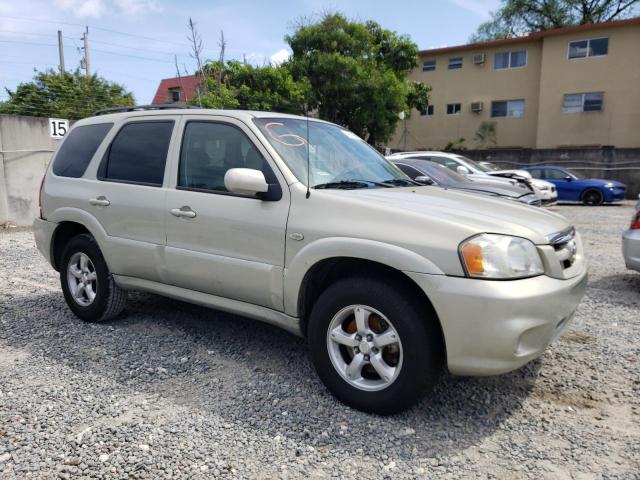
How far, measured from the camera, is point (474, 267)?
9.09ft

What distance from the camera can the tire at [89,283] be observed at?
15.1 feet

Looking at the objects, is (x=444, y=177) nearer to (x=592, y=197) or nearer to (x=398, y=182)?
(x=398, y=182)

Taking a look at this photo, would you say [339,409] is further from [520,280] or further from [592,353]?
[592,353]

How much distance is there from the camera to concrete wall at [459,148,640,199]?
21.7m

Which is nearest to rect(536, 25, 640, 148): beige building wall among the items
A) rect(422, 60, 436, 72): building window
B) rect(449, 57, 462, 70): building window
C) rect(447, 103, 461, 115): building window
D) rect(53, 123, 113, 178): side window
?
rect(449, 57, 462, 70): building window

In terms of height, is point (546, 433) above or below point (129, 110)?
below

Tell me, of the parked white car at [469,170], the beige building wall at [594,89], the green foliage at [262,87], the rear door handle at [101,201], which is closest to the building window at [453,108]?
the beige building wall at [594,89]

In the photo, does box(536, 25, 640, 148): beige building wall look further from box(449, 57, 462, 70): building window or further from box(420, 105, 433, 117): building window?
box(420, 105, 433, 117): building window

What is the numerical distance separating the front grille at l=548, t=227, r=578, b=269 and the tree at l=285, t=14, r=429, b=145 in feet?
66.7

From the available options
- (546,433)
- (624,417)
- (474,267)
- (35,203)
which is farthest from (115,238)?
(35,203)

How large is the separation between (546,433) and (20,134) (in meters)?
11.6

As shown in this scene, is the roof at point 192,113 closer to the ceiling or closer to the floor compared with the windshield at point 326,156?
closer to the ceiling

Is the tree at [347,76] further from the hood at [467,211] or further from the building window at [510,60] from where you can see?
the hood at [467,211]

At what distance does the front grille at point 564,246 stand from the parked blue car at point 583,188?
15.9 m
